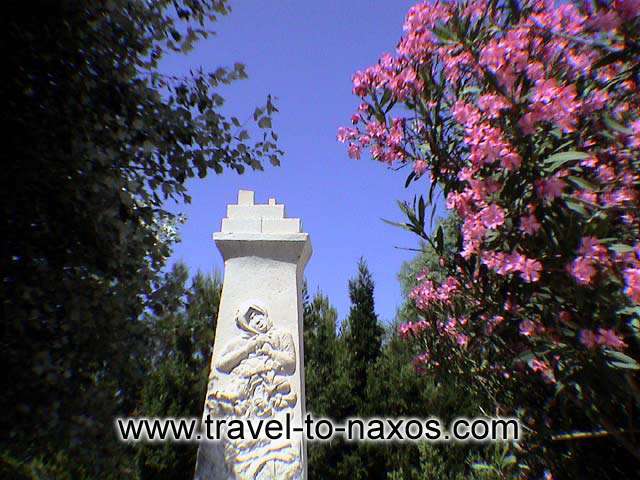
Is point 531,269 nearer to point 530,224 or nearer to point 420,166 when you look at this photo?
point 530,224

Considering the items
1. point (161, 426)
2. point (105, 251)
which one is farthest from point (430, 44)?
point (161, 426)

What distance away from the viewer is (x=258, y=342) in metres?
5.01

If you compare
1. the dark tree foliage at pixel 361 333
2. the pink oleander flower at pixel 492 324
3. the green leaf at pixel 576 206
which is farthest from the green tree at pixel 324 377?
the green leaf at pixel 576 206

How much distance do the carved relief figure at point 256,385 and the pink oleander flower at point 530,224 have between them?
285 cm

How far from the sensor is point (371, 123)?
3572mm

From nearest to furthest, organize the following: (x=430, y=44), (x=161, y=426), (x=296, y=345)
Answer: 1. (x=430, y=44)
2. (x=296, y=345)
3. (x=161, y=426)

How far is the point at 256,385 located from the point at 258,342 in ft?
1.28

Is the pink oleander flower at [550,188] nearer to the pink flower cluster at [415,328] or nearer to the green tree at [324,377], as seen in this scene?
the pink flower cluster at [415,328]

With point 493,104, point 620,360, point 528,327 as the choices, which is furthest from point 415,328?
point 493,104

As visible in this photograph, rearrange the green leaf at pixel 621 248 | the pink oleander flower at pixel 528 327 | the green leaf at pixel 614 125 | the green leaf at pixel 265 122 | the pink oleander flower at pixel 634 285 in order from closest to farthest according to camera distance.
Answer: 1. the pink oleander flower at pixel 634 285
2. the green leaf at pixel 621 248
3. the green leaf at pixel 614 125
4. the pink oleander flower at pixel 528 327
5. the green leaf at pixel 265 122

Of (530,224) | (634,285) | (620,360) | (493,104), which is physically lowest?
(620,360)

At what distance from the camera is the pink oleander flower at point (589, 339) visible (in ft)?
8.41

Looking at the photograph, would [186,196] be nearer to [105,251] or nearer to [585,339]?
[105,251]

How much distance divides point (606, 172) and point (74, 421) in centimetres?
285
